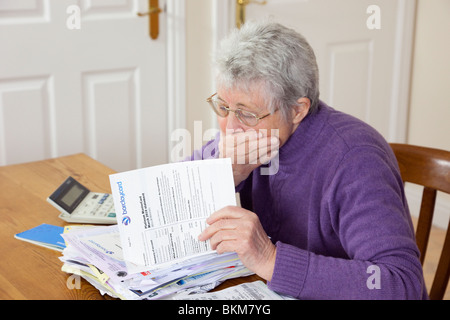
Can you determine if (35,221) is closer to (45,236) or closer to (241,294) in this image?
(45,236)

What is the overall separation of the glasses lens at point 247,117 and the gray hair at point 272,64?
0.05 metres

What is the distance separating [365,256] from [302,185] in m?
0.31

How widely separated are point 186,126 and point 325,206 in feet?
5.51

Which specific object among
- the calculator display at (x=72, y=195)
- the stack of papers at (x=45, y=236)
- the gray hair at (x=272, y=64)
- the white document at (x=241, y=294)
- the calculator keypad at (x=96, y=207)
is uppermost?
the gray hair at (x=272, y=64)

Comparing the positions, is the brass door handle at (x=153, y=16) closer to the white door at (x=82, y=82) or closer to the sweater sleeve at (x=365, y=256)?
the white door at (x=82, y=82)

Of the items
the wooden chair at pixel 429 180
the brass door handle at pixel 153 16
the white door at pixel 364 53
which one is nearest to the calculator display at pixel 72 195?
the wooden chair at pixel 429 180

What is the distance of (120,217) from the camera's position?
121 centimetres

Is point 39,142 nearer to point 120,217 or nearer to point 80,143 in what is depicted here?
point 80,143

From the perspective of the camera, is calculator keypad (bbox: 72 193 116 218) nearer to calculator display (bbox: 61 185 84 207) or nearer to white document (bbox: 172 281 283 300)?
calculator display (bbox: 61 185 84 207)

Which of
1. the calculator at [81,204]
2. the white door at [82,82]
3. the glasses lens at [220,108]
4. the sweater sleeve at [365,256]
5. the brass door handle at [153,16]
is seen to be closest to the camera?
the sweater sleeve at [365,256]

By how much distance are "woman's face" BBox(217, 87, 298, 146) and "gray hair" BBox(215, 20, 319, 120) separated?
15mm

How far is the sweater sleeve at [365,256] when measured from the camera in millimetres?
1190

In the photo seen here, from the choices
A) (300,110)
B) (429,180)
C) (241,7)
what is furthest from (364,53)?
(300,110)
